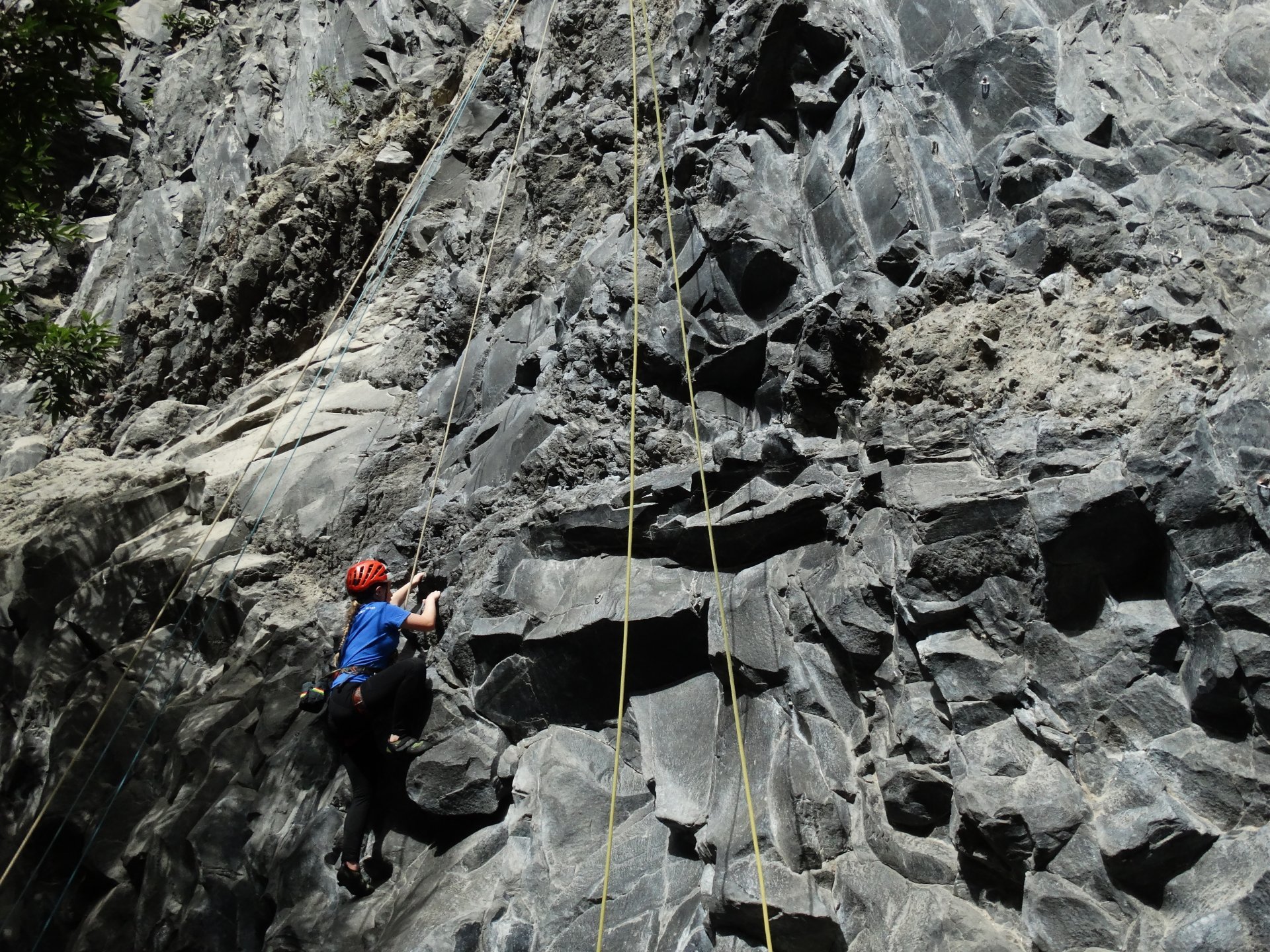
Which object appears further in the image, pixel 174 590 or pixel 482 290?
pixel 482 290

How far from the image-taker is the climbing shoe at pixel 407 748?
19.2 feet

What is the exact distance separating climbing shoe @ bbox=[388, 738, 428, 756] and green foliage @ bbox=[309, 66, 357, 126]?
40.0 feet

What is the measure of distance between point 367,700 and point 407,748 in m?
0.42

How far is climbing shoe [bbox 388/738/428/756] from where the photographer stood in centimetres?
586

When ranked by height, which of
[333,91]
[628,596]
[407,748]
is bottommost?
[407,748]

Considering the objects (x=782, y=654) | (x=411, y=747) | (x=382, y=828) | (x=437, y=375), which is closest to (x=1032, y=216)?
(x=782, y=654)

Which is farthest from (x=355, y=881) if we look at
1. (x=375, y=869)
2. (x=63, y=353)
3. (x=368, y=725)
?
(x=63, y=353)

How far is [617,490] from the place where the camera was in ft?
20.6

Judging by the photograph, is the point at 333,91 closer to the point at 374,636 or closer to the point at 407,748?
the point at 374,636

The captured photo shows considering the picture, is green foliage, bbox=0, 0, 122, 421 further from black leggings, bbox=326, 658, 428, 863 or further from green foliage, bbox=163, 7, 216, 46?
green foliage, bbox=163, 7, 216, 46

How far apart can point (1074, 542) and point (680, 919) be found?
2.76 meters

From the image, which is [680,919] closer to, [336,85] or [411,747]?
[411,747]

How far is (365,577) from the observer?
6.42 m

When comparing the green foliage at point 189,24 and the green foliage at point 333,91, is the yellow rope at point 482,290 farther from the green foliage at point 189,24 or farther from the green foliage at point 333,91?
the green foliage at point 189,24
